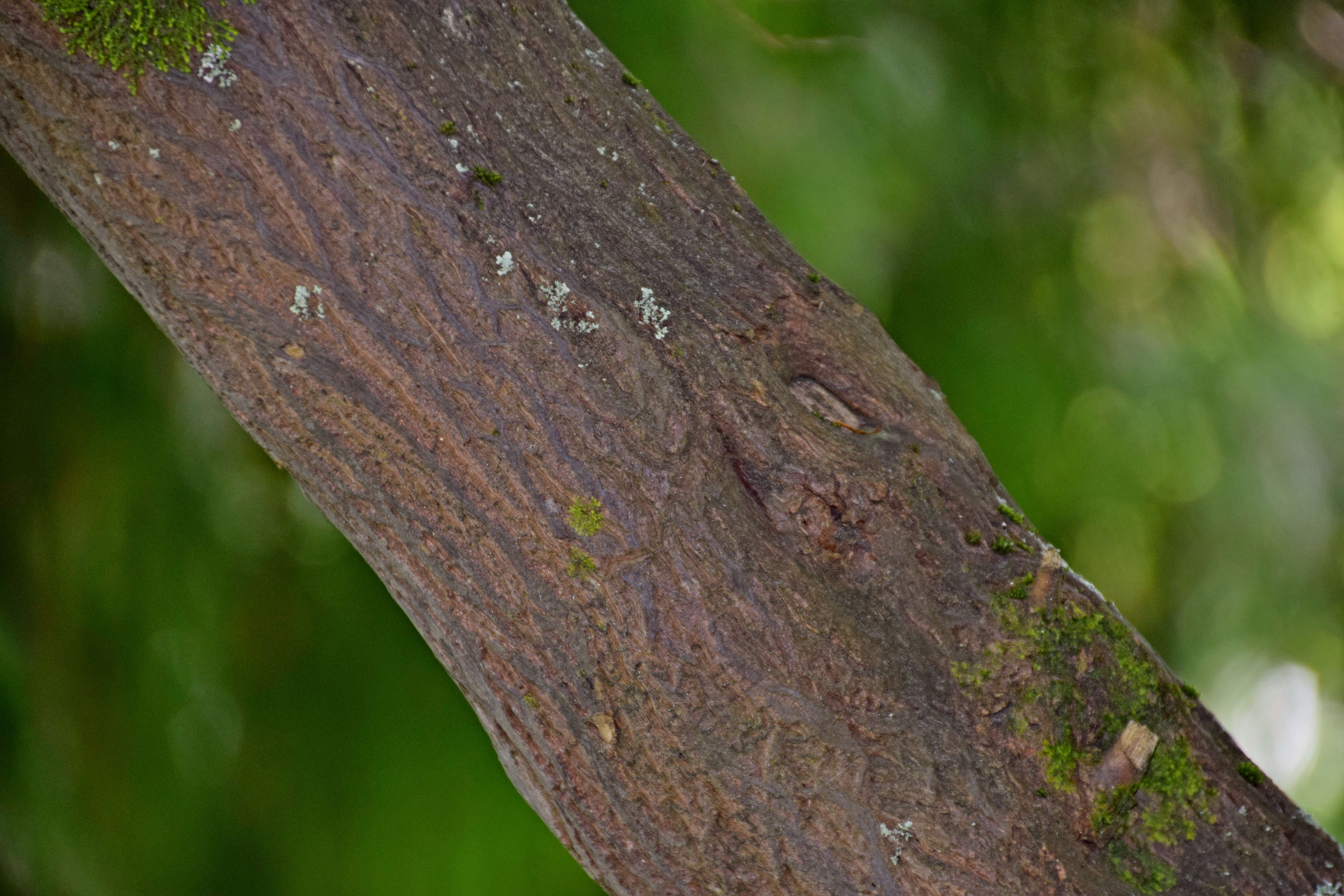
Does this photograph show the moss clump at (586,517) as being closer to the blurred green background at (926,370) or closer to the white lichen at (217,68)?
the white lichen at (217,68)

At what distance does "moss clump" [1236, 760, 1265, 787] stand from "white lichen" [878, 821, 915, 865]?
1.33 ft

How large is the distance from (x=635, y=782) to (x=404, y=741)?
1154 mm

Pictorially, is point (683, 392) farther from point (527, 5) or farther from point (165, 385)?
point (165, 385)

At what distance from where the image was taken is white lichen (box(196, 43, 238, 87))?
79cm

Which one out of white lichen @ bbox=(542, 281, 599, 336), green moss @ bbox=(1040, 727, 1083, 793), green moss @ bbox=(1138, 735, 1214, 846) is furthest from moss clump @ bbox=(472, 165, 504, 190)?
green moss @ bbox=(1138, 735, 1214, 846)

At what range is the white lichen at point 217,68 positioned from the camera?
0.79m

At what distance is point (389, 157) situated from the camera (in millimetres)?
823

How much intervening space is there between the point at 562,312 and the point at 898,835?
1.96ft

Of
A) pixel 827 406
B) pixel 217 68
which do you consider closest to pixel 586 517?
pixel 827 406

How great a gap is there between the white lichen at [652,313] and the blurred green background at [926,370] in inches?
41.9

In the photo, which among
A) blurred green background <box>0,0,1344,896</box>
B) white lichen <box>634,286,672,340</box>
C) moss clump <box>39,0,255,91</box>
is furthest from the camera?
blurred green background <box>0,0,1344,896</box>

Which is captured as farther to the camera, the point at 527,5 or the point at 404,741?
the point at 404,741

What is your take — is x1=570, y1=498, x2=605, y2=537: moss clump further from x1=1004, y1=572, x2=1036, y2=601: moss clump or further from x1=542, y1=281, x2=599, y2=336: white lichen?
x1=1004, y1=572, x2=1036, y2=601: moss clump

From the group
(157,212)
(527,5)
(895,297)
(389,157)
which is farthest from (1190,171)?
(157,212)
